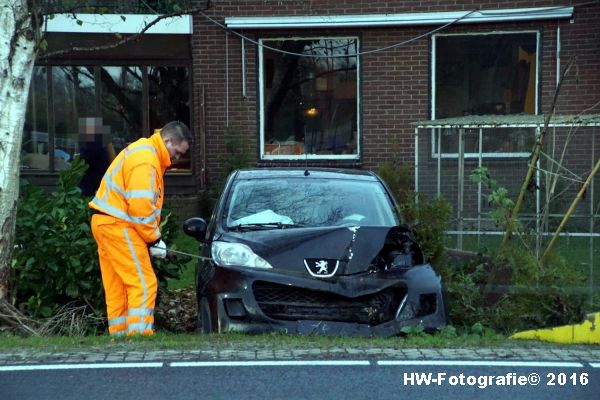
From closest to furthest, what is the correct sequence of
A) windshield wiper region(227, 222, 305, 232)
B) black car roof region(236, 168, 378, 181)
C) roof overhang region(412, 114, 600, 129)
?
windshield wiper region(227, 222, 305, 232) → black car roof region(236, 168, 378, 181) → roof overhang region(412, 114, 600, 129)

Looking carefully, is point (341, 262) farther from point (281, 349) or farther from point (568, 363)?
point (568, 363)

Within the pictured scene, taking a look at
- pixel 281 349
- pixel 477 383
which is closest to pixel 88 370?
pixel 281 349

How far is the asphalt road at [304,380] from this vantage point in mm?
5344

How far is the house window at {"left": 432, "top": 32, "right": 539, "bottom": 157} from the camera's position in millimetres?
14734

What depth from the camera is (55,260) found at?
773 cm

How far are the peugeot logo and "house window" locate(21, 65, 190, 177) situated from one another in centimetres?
885

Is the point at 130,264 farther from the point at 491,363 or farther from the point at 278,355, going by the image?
the point at 491,363

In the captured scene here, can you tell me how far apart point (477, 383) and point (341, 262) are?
1644mm

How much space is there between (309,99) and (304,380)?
10.1 m

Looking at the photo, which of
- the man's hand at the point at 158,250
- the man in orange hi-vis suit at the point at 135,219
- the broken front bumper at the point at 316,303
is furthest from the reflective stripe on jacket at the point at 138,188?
the broken front bumper at the point at 316,303

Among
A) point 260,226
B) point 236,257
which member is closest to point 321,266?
point 236,257

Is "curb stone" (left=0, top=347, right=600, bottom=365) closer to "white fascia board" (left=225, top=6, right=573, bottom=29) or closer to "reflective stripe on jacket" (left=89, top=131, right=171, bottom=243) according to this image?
"reflective stripe on jacket" (left=89, top=131, right=171, bottom=243)

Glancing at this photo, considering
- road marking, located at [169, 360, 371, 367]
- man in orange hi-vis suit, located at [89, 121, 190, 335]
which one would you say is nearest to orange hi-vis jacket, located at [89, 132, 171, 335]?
man in orange hi-vis suit, located at [89, 121, 190, 335]

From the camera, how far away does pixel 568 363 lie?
6.12m
